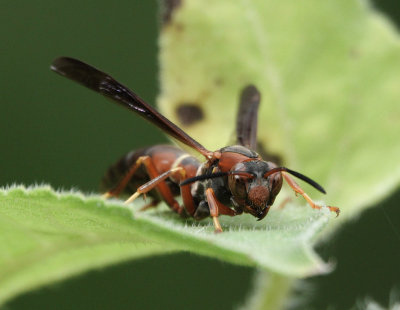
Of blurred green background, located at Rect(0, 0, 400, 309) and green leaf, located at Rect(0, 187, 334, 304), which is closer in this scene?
Answer: green leaf, located at Rect(0, 187, 334, 304)

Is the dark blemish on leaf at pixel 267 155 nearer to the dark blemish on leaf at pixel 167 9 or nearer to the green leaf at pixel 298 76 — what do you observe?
the green leaf at pixel 298 76

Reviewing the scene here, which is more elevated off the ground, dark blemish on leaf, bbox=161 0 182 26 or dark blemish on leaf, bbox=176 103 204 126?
dark blemish on leaf, bbox=161 0 182 26

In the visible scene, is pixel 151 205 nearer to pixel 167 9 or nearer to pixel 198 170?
pixel 198 170

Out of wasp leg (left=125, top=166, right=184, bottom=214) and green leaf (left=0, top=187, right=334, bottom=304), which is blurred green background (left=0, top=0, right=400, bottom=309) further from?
green leaf (left=0, top=187, right=334, bottom=304)

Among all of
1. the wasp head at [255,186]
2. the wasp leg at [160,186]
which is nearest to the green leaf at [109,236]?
the wasp head at [255,186]

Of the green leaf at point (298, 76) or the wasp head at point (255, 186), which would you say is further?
the green leaf at point (298, 76)

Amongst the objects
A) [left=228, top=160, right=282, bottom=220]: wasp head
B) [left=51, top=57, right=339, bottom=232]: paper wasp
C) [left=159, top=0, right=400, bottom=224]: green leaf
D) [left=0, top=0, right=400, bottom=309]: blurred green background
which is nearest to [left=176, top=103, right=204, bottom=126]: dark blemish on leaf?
[left=159, top=0, right=400, bottom=224]: green leaf

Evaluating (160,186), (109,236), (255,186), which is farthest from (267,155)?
(109,236)
